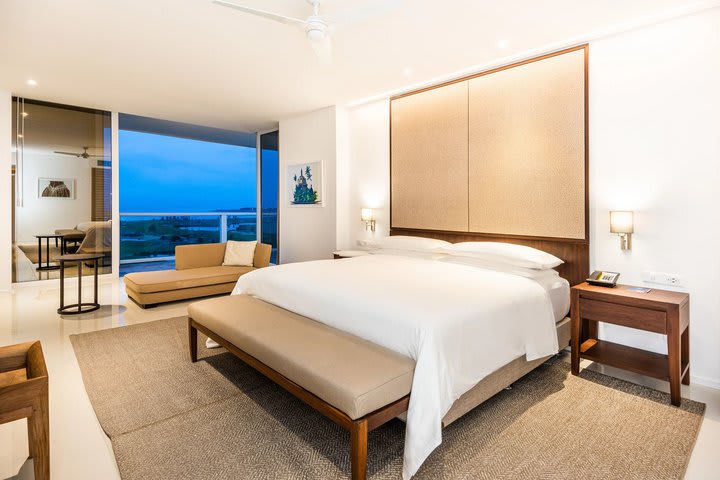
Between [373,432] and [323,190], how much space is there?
4133 mm

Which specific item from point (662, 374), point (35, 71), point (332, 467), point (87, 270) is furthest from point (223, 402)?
point (87, 270)

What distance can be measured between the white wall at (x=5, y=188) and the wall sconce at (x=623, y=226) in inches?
276

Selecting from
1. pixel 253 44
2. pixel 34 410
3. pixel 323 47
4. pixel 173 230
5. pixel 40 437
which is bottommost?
pixel 40 437

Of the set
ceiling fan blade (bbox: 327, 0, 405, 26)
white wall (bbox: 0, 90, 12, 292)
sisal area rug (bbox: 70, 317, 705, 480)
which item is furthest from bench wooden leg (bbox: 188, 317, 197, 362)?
white wall (bbox: 0, 90, 12, 292)

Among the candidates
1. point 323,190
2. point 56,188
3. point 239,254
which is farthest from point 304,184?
point 56,188

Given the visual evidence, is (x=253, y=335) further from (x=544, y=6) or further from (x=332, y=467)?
(x=544, y=6)

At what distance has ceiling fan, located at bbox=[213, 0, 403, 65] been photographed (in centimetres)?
228

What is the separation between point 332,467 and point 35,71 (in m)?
5.08

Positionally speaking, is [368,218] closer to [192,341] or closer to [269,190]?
[192,341]

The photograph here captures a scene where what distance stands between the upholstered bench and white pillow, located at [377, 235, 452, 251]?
6.21 ft

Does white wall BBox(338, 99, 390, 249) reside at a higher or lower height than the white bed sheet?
higher

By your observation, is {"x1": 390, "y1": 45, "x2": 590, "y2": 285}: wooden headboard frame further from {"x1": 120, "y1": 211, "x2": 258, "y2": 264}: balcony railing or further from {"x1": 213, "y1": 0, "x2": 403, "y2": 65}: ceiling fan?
{"x1": 120, "y1": 211, "x2": 258, "y2": 264}: balcony railing

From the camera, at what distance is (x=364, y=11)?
7.82ft

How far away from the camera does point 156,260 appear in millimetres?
8078
